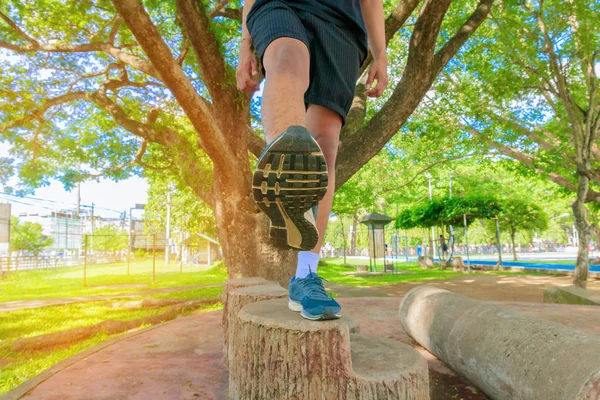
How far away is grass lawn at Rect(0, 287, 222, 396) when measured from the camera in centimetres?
338

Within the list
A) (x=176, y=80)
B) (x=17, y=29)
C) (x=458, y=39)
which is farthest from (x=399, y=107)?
(x=17, y=29)

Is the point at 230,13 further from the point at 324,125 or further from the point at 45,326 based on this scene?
the point at 324,125

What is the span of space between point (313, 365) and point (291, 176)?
0.79m

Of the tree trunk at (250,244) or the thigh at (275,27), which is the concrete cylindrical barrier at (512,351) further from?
the tree trunk at (250,244)

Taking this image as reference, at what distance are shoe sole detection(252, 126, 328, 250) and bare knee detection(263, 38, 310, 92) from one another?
30 cm

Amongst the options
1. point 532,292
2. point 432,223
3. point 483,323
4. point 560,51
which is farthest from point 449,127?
point 432,223

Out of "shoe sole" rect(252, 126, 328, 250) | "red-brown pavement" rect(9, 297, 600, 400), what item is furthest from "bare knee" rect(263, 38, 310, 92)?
"red-brown pavement" rect(9, 297, 600, 400)

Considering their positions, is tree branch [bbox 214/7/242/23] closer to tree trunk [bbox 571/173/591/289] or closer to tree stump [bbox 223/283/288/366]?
tree stump [bbox 223/283/288/366]

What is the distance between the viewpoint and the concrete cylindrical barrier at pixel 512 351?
1.51 m

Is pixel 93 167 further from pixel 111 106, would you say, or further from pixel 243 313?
pixel 243 313

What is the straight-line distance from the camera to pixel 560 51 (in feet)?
30.0

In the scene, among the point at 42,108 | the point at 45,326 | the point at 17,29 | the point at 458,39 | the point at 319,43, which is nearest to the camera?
the point at 319,43

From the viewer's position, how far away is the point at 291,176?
132cm

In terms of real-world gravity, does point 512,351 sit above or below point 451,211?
below
